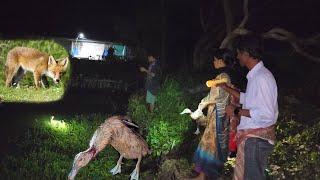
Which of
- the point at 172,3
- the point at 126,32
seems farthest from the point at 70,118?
the point at 126,32

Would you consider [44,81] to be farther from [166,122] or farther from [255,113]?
[255,113]

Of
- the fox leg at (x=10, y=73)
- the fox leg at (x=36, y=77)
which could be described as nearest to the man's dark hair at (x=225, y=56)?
the fox leg at (x=36, y=77)

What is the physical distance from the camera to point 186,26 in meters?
23.2

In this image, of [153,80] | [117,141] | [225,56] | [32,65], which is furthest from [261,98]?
[32,65]

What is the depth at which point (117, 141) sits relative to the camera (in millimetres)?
7371

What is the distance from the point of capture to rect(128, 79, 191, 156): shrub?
8.32m

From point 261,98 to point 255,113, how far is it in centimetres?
17

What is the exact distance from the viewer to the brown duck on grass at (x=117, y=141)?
6.98 m

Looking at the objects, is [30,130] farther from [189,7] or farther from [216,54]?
[189,7]

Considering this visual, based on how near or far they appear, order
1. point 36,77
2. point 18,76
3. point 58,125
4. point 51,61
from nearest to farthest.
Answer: point 58,125, point 36,77, point 51,61, point 18,76

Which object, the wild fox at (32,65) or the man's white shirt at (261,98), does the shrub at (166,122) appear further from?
the wild fox at (32,65)

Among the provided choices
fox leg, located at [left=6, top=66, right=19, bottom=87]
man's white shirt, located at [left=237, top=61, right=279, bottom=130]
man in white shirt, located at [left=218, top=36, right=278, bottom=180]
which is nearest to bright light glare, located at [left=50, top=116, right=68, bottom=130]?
fox leg, located at [left=6, top=66, right=19, bottom=87]

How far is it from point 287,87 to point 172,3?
11.1m

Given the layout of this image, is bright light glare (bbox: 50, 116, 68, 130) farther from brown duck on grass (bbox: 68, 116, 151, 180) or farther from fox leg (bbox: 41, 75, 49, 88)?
fox leg (bbox: 41, 75, 49, 88)
